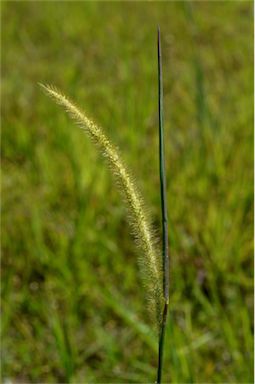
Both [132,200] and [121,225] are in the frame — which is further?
[121,225]

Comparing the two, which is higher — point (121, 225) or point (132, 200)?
point (132, 200)

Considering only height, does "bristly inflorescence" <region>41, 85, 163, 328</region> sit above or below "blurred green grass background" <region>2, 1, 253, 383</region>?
above

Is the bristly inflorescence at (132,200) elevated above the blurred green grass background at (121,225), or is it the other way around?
the bristly inflorescence at (132,200)

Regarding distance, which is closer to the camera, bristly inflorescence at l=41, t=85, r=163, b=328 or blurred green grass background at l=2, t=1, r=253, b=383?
bristly inflorescence at l=41, t=85, r=163, b=328

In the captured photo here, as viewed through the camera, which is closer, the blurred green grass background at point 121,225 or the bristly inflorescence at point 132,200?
the bristly inflorescence at point 132,200
